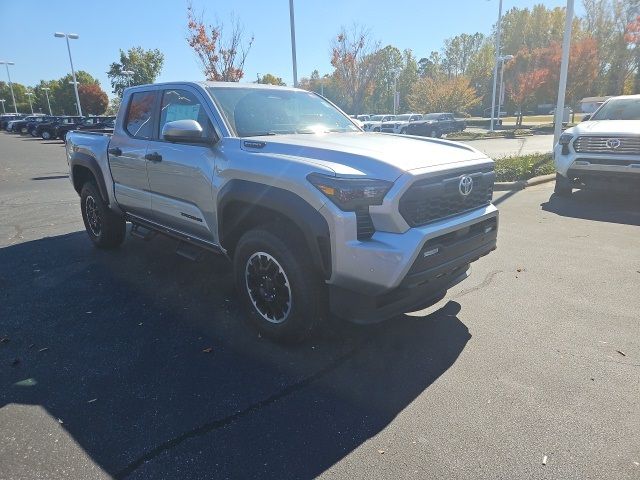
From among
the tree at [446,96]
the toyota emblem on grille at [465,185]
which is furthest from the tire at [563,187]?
the tree at [446,96]

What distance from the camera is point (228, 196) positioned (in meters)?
3.48

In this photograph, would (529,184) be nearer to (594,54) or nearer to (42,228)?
(42,228)

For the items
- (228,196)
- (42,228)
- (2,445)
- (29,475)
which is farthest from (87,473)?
(42,228)

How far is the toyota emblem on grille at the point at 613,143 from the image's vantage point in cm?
732

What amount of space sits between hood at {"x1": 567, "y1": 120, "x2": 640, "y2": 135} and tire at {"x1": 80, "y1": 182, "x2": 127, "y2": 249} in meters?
7.57

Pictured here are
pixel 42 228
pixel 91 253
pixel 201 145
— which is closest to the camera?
pixel 201 145

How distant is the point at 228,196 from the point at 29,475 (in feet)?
6.82

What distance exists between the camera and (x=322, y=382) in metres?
2.99

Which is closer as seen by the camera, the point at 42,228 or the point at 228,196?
the point at 228,196

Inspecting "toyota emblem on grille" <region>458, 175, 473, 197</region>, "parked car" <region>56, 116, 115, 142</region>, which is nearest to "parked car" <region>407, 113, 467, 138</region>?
"parked car" <region>56, 116, 115, 142</region>

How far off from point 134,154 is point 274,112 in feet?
5.39

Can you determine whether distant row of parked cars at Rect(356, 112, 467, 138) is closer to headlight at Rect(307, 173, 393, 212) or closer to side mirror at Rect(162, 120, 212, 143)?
side mirror at Rect(162, 120, 212, 143)

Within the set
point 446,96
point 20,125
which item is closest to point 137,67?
point 20,125

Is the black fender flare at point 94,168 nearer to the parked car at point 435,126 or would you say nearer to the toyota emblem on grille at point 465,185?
the toyota emblem on grille at point 465,185
